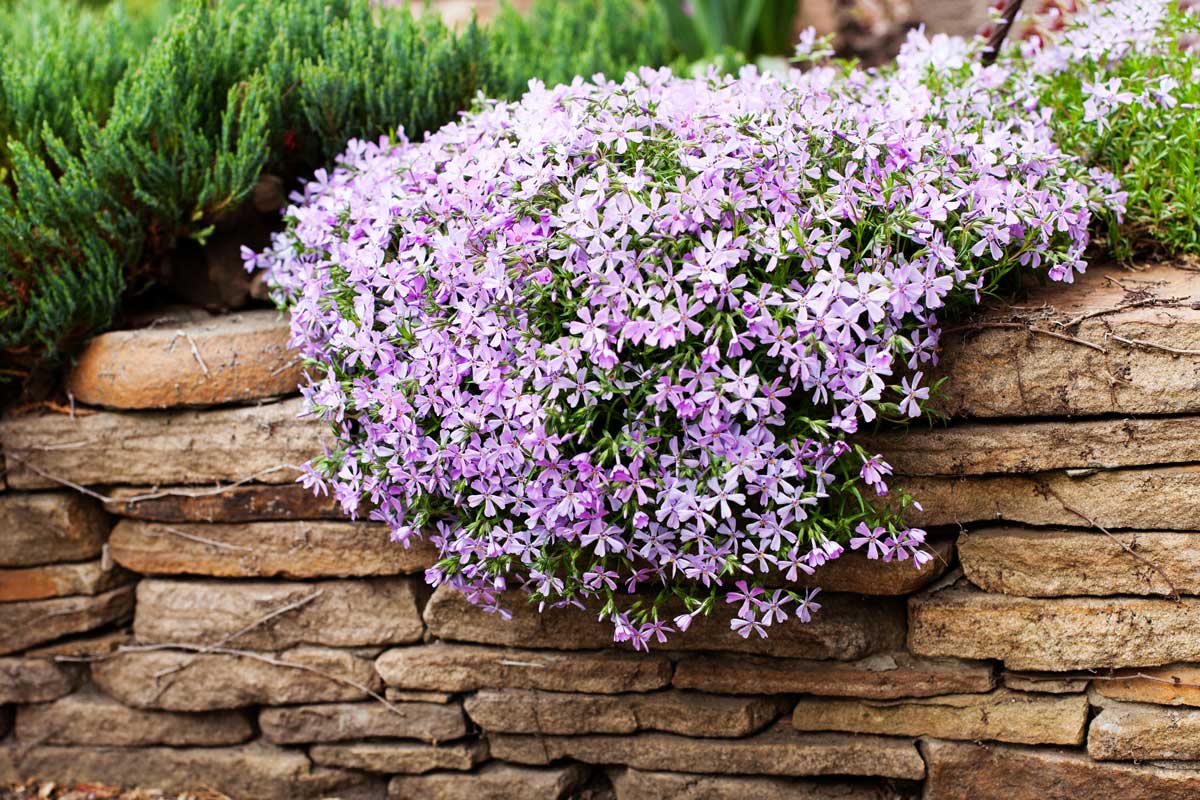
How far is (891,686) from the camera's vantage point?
211cm

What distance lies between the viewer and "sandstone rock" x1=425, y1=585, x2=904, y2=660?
6.90ft

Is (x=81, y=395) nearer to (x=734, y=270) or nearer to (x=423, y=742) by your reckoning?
(x=423, y=742)

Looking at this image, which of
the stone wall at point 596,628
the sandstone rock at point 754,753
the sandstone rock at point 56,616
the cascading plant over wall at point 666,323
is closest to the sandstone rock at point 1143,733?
the stone wall at point 596,628

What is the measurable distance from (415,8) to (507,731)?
546 centimetres

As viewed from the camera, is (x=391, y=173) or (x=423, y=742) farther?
(x=423, y=742)

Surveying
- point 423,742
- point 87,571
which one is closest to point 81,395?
point 87,571

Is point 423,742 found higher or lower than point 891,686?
lower

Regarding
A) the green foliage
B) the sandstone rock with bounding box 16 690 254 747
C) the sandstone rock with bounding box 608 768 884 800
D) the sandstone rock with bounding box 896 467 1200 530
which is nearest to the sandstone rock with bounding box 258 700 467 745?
the sandstone rock with bounding box 16 690 254 747

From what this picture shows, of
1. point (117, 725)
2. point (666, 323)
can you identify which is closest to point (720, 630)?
point (666, 323)

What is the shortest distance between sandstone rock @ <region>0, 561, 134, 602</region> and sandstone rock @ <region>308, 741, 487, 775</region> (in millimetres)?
645

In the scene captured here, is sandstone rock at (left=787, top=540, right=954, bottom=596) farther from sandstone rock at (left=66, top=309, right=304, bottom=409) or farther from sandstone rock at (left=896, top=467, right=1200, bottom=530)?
sandstone rock at (left=66, top=309, right=304, bottom=409)

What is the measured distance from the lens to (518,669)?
2.28 m

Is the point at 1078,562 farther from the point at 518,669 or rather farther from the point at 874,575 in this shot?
the point at 518,669

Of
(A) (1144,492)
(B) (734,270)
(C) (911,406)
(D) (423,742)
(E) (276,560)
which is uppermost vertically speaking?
(B) (734,270)
